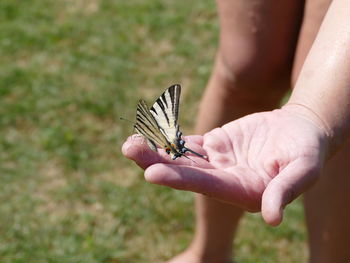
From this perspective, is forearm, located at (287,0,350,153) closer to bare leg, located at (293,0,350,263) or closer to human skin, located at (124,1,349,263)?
human skin, located at (124,1,349,263)

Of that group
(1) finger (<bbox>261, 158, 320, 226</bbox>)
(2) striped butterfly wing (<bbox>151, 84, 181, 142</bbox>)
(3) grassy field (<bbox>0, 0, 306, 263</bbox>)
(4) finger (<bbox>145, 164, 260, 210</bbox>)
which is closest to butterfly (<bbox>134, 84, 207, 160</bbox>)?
(2) striped butterfly wing (<bbox>151, 84, 181, 142</bbox>)

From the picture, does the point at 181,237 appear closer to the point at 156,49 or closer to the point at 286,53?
the point at 286,53

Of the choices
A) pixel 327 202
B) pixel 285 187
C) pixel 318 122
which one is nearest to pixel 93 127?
pixel 327 202

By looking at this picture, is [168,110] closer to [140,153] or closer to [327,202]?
[140,153]

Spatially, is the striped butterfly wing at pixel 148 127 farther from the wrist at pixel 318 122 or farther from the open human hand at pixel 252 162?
the wrist at pixel 318 122

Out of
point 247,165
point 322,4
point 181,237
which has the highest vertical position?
point 322,4

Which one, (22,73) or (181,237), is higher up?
(22,73)

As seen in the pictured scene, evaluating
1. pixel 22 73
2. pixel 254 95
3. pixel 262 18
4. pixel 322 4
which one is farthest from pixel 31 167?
pixel 322 4
